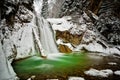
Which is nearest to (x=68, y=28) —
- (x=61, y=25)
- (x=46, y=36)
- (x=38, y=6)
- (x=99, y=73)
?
(x=61, y=25)

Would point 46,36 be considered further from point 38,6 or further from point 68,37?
point 38,6

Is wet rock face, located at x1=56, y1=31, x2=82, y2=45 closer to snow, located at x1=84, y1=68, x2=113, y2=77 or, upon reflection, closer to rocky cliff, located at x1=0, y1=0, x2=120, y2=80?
rocky cliff, located at x1=0, y1=0, x2=120, y2=80

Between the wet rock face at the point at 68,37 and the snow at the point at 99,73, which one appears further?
the wet rock face at the point at 68,37

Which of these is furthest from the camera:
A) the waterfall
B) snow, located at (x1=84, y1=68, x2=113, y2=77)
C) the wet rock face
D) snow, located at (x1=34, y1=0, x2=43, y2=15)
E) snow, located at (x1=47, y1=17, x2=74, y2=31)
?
snow, located at (x1=34, y1=0, x2=43, y2=15)

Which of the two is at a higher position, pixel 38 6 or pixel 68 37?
pixel 38 6

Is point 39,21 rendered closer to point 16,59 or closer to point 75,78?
point 16,59

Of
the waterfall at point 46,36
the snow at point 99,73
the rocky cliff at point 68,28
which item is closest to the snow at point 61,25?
the rocky cliff at point 68,28

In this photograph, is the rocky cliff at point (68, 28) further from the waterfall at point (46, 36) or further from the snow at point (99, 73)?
the snow at point (99, 73)

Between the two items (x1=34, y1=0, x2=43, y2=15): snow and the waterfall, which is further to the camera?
(x1=34, y1=0, x2=43, y2=15): snow

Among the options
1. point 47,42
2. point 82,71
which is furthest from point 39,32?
point 82,71

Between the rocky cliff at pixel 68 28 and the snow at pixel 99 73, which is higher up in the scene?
the rocky cliff at pixel 68 28

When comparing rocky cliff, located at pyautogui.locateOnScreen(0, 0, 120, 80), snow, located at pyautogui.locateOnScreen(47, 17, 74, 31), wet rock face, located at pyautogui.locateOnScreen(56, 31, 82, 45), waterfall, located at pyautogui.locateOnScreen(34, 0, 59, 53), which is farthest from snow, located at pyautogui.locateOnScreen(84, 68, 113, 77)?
snow, located at pyautogui.locateOnScreen(47, 17, 74, 31)

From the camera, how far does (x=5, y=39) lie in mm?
12289

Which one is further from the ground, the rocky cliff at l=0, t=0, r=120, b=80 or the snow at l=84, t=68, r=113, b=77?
the rocky cliff at l=0, t=0, r=120, b=80
